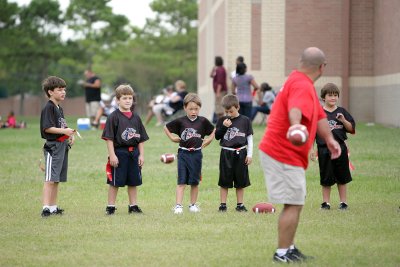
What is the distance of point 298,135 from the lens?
8008 millimetres

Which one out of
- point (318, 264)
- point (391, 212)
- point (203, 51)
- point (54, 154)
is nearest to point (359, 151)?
point (391, 212)

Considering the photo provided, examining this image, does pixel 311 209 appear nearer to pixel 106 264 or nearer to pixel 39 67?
pixel 106 264

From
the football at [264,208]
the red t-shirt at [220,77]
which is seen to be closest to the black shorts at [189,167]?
the football at [264,208]

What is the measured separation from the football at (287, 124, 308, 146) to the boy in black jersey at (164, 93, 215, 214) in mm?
4359

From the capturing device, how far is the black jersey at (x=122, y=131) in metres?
12.0

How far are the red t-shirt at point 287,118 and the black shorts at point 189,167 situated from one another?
3.90m

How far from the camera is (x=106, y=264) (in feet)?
27.9

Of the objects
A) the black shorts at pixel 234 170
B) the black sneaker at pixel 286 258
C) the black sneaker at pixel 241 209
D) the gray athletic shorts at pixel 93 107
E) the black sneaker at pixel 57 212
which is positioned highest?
the gray athletic shorts at pixel 93 107

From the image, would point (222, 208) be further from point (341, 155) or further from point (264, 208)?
point (341, 155)

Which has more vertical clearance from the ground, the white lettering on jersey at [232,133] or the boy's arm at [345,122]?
the boy's arm at [345,122]

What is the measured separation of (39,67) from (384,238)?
62.5 meters

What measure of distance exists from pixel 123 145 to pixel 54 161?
90cm

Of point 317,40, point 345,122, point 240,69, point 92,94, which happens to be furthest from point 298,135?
point 317,40

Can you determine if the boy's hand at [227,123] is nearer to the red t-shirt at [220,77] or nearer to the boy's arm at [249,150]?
the boy's arm at [249,150]
